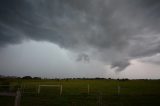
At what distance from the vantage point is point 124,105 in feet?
69.1

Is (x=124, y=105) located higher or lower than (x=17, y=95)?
lower

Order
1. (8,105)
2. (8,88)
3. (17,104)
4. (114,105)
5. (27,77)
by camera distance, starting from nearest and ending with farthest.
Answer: (17,104), (8,105), (114,105), (8,88), (27,77)

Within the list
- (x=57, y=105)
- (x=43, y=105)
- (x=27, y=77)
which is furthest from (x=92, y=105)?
(x=27, y=77)

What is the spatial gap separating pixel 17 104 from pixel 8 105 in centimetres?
1255

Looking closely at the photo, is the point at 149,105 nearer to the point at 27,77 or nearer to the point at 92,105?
the point at 92,105

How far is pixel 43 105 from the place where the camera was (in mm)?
19609

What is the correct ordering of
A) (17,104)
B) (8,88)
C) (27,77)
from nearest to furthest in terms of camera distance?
(17,104) → (8,88) → (27,77)

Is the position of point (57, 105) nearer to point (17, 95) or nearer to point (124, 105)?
point (124, 105)

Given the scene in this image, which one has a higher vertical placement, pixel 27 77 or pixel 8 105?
pixel 27 77

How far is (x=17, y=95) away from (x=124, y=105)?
15608mm

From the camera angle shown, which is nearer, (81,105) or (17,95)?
(17,95)

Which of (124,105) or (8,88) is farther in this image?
(8,88)

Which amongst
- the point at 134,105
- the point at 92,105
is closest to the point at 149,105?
the point at 134,105

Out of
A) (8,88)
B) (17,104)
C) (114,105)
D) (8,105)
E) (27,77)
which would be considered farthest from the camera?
(27,77)
